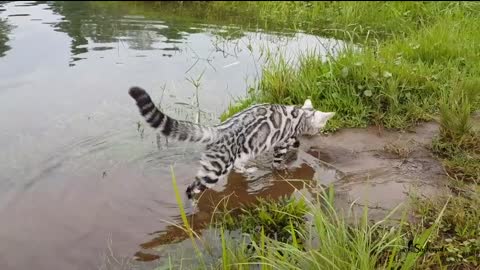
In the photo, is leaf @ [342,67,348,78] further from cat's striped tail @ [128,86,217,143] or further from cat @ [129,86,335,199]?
cat's striped tail @ [128,86,217,143]

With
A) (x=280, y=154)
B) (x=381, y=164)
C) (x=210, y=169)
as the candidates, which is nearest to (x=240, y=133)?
(x=210, y=169)

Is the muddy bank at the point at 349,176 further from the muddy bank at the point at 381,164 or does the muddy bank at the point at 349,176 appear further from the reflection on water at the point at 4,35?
the reflection on water at the point at 4,35

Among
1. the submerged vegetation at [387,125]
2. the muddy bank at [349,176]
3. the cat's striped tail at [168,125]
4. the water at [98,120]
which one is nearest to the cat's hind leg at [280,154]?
the muddy bank at [349,176]

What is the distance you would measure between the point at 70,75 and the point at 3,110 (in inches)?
57.8

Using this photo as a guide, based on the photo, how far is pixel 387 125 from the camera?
584 cm

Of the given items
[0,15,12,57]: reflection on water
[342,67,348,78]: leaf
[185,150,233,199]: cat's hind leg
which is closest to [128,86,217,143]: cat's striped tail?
[185,150,233,199]: cat's hind leg

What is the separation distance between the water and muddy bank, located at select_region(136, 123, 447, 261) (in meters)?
0.08

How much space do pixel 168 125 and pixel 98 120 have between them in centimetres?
245

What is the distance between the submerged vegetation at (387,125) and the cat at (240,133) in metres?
0.47

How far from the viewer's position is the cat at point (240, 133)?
13.8 ft

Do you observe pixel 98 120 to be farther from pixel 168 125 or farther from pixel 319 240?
pixel 319 240

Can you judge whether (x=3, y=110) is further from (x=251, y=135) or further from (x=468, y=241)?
(x=468, y=241)

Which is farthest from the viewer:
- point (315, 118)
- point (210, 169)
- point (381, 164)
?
point (315, 118)

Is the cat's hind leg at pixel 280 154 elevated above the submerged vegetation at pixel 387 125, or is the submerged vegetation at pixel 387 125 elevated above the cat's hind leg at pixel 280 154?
the submerged vegetation at pixel 387 125
